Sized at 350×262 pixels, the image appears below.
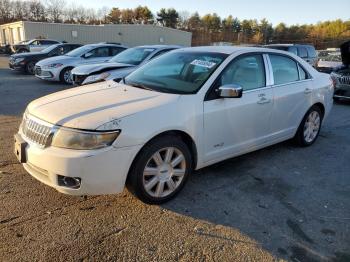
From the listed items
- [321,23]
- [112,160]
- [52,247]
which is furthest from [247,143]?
[321,23]

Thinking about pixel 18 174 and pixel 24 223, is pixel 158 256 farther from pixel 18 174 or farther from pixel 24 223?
pixel 18 174

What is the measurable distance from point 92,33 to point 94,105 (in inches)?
1555

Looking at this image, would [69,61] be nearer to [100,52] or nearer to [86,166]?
[100,52]

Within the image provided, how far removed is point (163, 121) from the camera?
3.44 meters

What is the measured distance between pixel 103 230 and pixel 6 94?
8336 mm

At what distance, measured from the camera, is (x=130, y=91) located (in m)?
4.03

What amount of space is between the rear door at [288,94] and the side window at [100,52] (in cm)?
957

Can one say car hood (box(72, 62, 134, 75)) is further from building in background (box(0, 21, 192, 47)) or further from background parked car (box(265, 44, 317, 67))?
building in background (box(0, 21, 192, 47))

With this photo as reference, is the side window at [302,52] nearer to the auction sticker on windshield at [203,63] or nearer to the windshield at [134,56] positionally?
the windshield at [134,56]

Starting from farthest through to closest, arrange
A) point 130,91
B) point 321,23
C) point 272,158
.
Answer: point 321,23, point 272,158, point 130,91

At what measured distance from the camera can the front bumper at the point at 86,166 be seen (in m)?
3.06

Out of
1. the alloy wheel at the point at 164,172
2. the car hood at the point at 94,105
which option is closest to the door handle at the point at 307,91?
the car hood at the point at 94,105

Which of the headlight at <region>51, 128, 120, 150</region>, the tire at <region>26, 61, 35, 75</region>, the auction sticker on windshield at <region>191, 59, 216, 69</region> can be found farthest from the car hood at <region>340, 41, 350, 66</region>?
the tire at <region>26, 61, 35, 75</region>

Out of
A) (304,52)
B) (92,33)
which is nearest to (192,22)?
(92,33)
